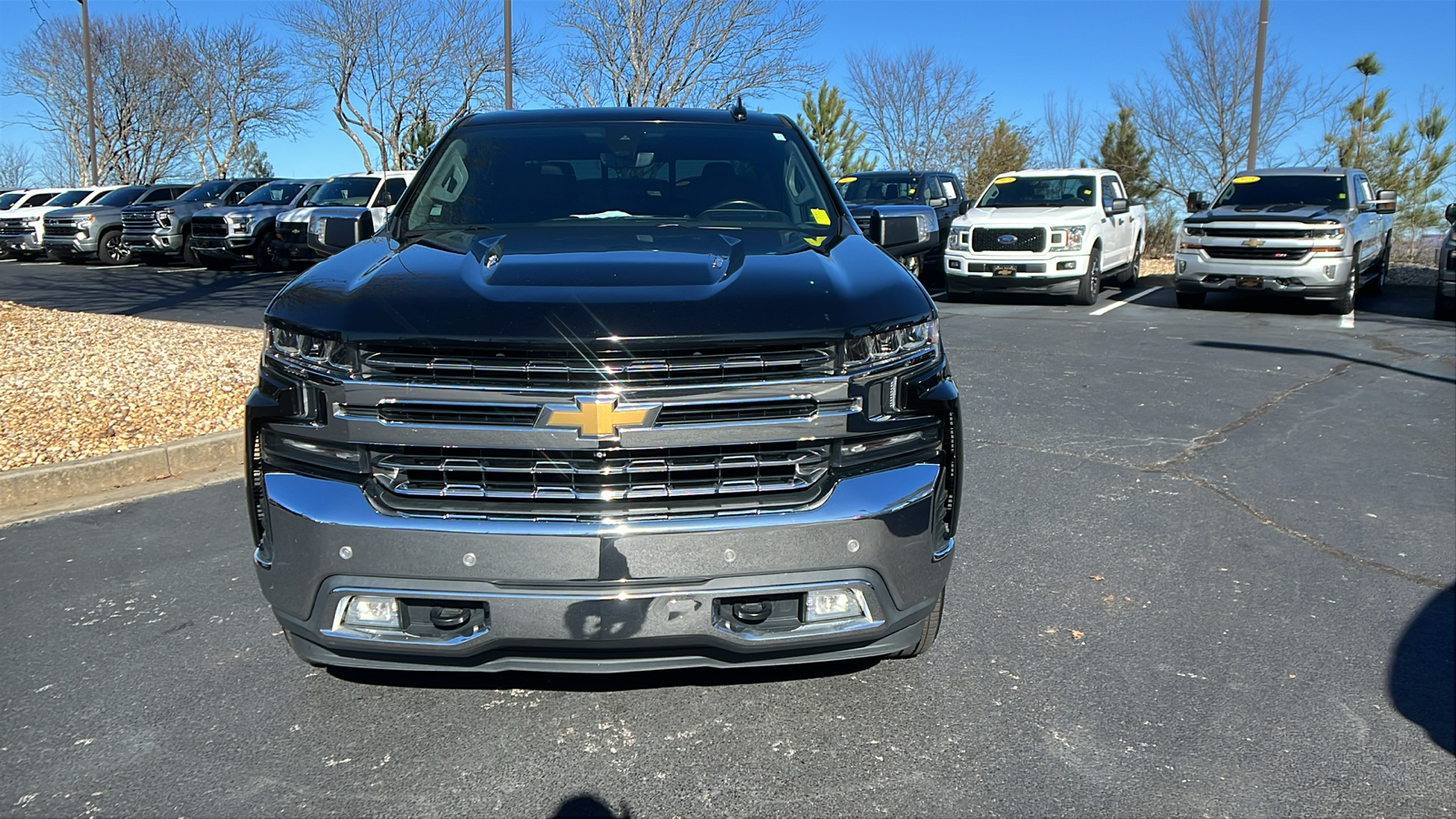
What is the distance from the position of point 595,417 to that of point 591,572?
377 mm

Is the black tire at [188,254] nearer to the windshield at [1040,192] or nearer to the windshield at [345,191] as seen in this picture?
the windshield at [345,191]

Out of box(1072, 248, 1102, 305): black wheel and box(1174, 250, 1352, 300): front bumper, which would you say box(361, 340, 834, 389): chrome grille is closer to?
box(1174, 250, 1352, 300): front bumper

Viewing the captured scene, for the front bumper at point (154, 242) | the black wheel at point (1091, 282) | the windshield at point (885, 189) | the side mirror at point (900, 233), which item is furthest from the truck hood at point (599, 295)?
the front bumper at point (154, 242)

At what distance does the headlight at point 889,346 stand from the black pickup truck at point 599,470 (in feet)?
0.03

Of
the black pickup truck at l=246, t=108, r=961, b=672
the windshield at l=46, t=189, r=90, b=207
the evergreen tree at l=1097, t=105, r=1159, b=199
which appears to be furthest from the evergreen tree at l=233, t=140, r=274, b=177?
the black pickup truck at l=246, t=108, r=961, b=672

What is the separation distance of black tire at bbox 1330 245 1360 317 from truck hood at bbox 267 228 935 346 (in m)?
12.8

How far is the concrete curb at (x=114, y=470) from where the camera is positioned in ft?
19.1

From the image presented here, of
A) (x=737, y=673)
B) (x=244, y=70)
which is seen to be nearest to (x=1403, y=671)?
(x=737, y=673)

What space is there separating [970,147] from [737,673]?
37.2 meters

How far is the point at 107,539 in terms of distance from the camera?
5.16 m

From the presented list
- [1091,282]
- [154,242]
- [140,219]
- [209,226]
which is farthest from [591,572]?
[140,219]

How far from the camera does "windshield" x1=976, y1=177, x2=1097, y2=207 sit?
1670 centimetres

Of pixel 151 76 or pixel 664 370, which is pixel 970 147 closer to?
pixel 151 76

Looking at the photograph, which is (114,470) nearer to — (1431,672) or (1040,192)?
(1431,672)
